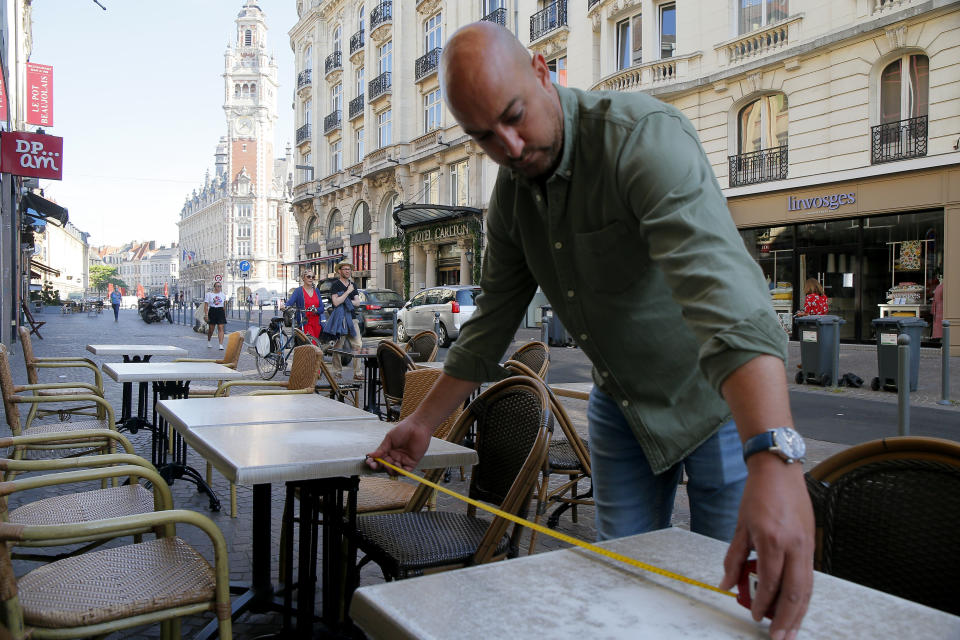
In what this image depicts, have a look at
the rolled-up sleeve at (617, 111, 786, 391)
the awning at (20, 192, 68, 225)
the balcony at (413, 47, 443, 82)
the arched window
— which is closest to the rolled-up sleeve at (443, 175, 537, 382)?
the rolled-up sleeve at (617, 111, 786, 391)

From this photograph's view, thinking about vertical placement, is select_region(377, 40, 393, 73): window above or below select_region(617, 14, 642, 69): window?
above

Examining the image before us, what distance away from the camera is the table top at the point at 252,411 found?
2.93 meters

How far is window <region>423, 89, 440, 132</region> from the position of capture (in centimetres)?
3123

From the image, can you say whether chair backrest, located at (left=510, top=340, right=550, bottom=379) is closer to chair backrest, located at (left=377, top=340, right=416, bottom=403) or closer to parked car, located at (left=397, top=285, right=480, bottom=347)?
chair backrest, located at (left=377, top=340, right=416, bottom=403)

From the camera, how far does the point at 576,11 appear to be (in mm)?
23141

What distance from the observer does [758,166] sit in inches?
714

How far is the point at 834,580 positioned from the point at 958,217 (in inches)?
626

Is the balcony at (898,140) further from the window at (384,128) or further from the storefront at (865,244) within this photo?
the window at (384,128)

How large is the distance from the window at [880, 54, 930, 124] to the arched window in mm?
25558

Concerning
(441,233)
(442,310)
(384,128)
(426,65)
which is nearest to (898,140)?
(442,310)

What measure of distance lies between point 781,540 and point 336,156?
42643 mm

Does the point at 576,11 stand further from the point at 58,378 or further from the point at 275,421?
the point at 275,421

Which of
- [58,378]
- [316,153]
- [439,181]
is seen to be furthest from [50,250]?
[58,378]

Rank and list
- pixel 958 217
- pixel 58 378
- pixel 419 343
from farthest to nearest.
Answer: pixel 958 217 → pixel 58 378 → pixel 419 343
